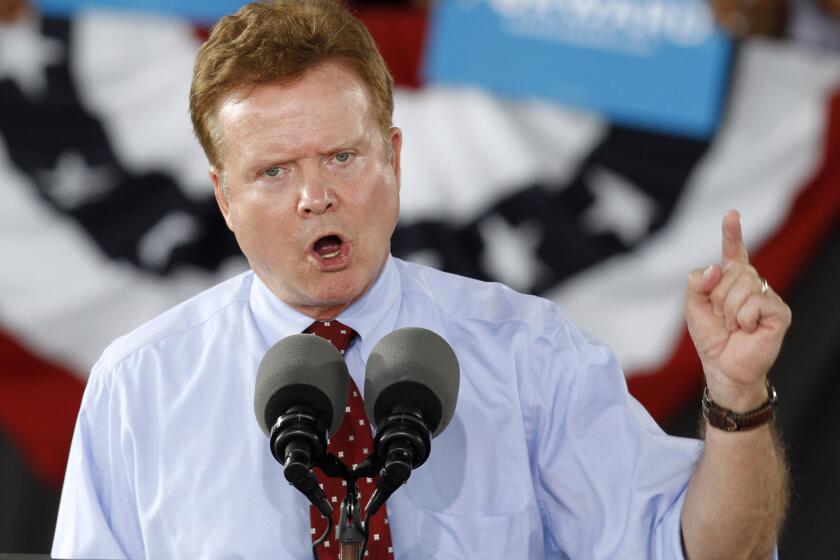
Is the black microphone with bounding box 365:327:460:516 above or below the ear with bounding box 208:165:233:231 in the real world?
below

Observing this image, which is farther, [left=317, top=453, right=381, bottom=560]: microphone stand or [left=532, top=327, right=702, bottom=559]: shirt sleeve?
[left=532, top=327, right=702, bottom=559]: shirt sleeve

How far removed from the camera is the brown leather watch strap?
1.33m

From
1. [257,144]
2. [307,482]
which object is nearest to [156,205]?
[257,144]

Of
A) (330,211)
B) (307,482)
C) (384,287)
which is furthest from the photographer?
(384,287)

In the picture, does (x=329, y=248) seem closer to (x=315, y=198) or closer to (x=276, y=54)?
(x=315, y=198)

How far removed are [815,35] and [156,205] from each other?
1565 mm

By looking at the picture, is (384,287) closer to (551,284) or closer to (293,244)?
(293,244)

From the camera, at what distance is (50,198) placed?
314cm

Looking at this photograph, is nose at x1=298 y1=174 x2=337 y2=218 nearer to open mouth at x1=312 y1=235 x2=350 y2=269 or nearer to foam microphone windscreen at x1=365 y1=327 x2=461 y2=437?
open mouth at x1=312 y1=235 x2=350 y2=269

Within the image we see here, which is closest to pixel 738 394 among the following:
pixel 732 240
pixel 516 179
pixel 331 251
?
pixel 732 240

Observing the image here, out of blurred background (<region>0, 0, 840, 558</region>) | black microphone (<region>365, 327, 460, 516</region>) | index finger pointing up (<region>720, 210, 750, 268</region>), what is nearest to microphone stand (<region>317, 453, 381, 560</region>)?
black microphone (<region>365, 327, 460, 516</region>)

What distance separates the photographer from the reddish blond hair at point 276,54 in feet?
4.64

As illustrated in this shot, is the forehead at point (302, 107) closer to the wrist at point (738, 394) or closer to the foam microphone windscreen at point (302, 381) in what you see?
the foam microphone windscreen at point (302, 381)

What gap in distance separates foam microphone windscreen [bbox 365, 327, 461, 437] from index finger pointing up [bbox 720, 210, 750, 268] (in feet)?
1.00
